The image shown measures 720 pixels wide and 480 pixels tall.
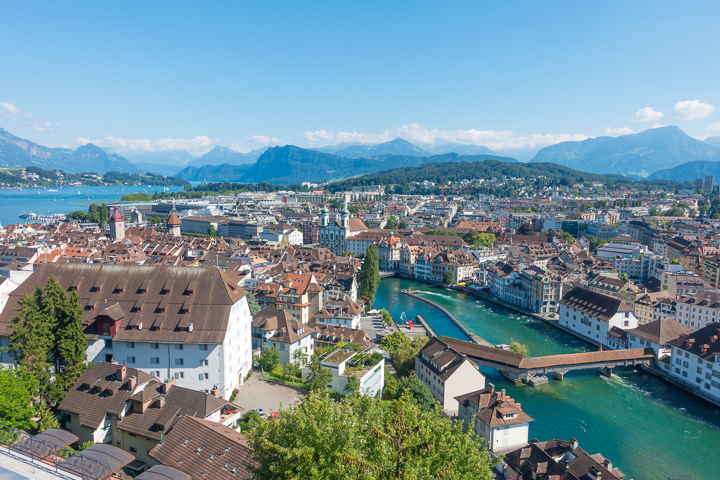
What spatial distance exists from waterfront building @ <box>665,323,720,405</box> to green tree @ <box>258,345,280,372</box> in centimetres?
2387

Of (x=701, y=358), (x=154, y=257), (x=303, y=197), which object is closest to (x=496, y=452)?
(x=701, y=358)

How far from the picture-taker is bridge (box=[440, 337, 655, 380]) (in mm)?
27797

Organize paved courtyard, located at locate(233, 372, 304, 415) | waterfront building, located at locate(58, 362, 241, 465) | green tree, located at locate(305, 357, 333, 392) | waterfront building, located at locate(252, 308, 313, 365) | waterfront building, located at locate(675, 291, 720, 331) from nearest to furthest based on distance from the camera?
waterfront building, located at locate(58, 362, 241, 465), paved courtyard, located at locate(233, 372, 304, 415), green tree, located at locate(305, 357, 333, 392), waterfront building, located at locate(252, 308, 313, 365), waterfront building, located at locate(675, 291, 720, 331)

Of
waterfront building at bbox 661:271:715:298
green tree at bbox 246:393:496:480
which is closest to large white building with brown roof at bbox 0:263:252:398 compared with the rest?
green tree at bbox 246:393:496:480

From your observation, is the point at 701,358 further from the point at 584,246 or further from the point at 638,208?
the point at 638,208

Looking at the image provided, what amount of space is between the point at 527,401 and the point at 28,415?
22.5 meters

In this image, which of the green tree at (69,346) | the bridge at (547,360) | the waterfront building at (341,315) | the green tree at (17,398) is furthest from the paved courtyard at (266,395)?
the bridge at (547,360)

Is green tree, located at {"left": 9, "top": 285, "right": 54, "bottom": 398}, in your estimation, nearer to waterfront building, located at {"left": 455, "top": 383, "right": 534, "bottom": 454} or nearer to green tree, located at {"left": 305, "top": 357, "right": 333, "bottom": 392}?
green tree, located at {"left": 305, "top": 357, "right": 333, "bottom": 392}

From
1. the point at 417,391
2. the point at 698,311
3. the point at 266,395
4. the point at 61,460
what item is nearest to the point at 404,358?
the point at 417,391

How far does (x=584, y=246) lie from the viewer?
2933 inches

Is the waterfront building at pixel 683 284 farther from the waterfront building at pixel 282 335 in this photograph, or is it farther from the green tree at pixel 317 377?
the green tree at pixel 317 377

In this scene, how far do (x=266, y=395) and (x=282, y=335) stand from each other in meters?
5.30

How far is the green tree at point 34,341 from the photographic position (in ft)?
53.1

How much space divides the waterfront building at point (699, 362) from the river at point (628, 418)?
2.65 ft
